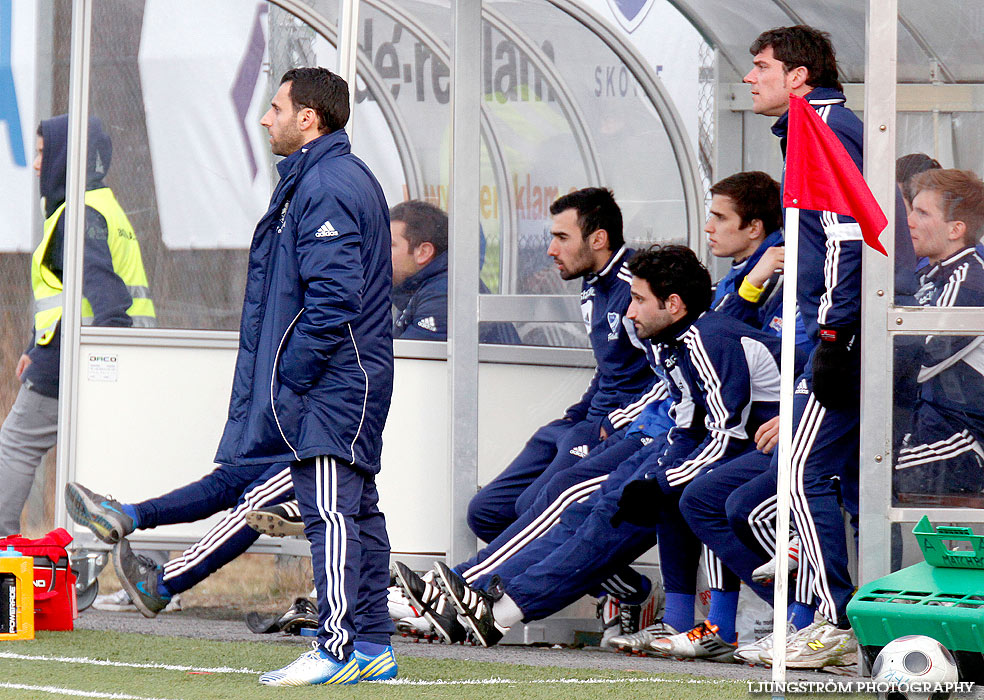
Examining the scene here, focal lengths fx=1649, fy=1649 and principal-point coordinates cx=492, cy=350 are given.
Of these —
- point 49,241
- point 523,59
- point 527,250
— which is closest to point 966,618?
point 527,250

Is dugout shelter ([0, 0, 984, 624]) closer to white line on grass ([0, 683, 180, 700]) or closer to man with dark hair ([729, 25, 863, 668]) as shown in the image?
man with dark hair ([729, 25, 863, 668])

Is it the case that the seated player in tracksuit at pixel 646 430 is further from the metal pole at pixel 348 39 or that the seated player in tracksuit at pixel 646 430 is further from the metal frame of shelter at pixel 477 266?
the metal pole at pixel 348 39

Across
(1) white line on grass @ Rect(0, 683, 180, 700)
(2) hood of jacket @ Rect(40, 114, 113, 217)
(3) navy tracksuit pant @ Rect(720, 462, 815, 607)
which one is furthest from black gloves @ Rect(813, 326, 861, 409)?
(2) hood of jacket @ Rect(40, 114, 113, 217)

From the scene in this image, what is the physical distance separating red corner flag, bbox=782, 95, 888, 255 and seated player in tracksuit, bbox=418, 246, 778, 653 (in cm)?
128

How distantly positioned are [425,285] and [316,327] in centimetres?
203

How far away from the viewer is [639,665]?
520 cm

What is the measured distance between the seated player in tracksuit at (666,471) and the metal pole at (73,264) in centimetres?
219

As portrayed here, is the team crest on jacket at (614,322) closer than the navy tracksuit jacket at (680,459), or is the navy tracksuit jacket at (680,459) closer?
the navy tracksuit jacket at (680,459)

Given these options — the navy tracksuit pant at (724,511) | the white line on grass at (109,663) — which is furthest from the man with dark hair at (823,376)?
the white line on grass at (109,663)

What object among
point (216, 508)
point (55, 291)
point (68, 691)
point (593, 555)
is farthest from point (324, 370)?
point (55, 291)

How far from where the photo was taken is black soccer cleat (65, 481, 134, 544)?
20.3 ft

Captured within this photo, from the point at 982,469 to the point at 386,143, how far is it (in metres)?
2.88

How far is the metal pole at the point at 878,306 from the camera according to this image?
4688mm

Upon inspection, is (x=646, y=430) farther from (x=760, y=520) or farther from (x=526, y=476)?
(x=760, y=520)
